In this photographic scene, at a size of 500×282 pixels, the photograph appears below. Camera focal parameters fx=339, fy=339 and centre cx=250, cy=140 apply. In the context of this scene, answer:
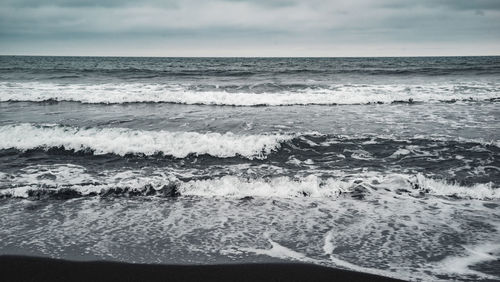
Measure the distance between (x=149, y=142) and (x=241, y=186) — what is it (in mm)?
3632

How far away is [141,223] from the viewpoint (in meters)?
4.58

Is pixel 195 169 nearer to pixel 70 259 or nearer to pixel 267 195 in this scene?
pixel 267 195

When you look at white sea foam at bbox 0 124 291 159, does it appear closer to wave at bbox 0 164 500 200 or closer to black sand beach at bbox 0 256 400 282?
wave at bbox 0 164 500 200

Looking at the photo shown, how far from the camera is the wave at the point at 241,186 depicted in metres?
5.61

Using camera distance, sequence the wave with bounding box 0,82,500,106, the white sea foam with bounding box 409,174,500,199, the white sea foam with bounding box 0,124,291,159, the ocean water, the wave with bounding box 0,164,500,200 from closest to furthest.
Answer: the ocean water
the white sea foam with bounding box 409,174,500,199
the wave with bounding box 0,164,500,200
the white sea foam with bounding box 0,124,291,159
the wave with bounding box 0,82,500,106

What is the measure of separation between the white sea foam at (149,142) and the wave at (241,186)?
5.35 ft

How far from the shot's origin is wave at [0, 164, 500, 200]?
18.4 feet

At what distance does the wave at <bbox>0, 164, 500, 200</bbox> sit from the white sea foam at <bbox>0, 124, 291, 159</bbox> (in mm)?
1631

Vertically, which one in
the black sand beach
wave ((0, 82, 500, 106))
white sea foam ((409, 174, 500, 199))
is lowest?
the black sand beach

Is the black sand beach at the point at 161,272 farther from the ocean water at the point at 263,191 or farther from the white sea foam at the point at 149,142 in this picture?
the white sea foam at the point at 149,142

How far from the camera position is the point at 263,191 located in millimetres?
5719

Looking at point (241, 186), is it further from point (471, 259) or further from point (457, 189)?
point (457, 189)

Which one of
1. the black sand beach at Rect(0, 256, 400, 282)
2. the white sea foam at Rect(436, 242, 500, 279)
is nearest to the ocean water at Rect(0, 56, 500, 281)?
the white sea foam at Rect(436, 242, 500, 279)

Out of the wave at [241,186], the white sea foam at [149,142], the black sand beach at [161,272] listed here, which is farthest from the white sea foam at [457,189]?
the white sea foam at [149,142]
